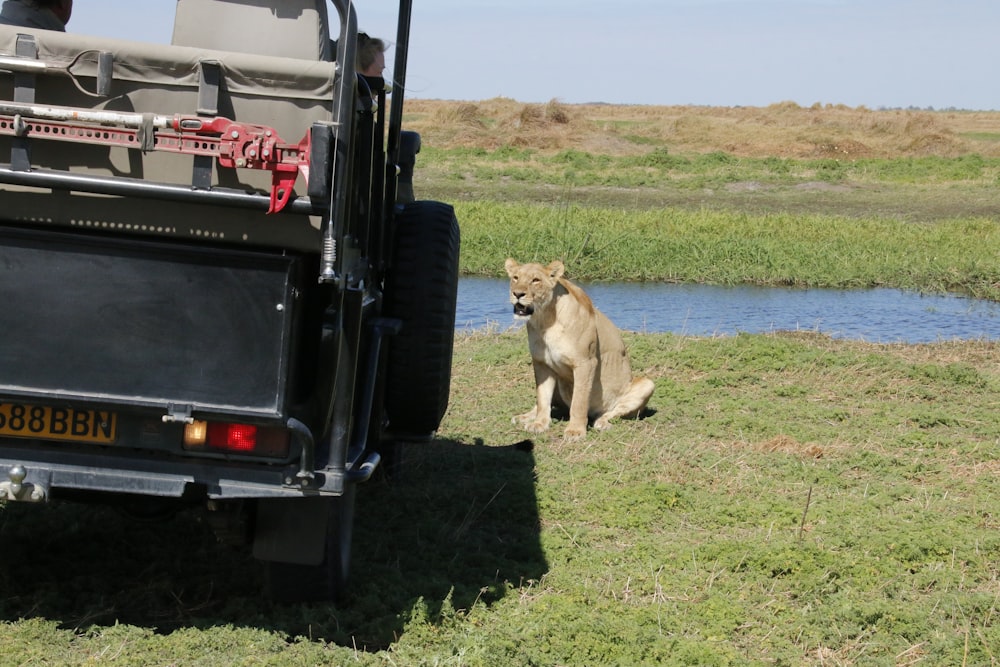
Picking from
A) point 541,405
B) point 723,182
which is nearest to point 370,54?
point 541,405

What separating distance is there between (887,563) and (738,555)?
67 cm

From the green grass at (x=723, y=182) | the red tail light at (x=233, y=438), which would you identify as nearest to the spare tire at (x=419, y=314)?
the red tail light at (x=233, y=438)

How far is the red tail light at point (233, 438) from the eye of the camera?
3.72 metres

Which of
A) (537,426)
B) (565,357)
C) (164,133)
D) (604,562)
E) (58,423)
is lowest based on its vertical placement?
(537,426)

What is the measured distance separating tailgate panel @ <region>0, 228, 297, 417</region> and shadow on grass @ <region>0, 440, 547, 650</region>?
1069 mm

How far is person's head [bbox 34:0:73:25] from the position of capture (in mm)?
4547

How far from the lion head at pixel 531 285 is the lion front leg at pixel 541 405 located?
1.63 ft

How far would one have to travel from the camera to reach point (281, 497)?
387cm

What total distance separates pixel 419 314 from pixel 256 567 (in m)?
1.26

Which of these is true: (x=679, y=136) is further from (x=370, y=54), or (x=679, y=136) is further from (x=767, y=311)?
(x=370, y=54)

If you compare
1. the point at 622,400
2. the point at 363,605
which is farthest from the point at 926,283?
the point at 363,605

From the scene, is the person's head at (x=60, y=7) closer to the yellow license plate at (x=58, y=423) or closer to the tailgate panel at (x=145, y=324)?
the tailgate panel at (x=145, y=324)

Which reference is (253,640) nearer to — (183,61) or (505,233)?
(183,61)

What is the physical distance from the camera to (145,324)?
144 inches
